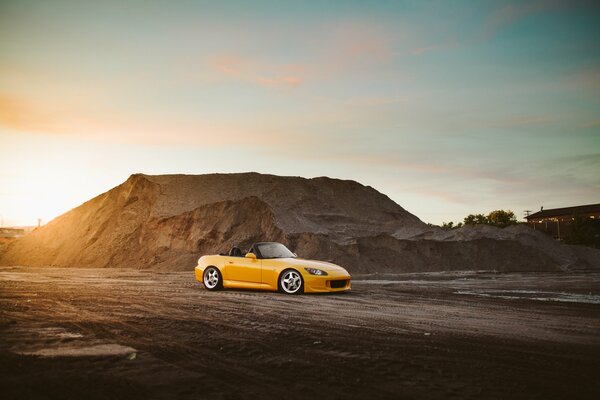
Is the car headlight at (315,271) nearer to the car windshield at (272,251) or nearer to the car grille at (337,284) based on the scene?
the car grille at (337,284)

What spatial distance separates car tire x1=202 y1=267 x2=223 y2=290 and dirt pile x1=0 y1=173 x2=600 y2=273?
724 inches

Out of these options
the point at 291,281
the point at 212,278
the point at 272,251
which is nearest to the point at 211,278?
the point at 212,278

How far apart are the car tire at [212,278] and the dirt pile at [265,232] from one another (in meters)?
18.4

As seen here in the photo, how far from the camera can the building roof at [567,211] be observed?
97.6 meters

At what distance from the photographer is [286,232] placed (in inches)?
1439

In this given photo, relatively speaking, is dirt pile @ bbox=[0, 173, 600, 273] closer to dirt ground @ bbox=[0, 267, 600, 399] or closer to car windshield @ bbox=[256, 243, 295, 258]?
car windshield @ bbox=[256, 243, 295, 258]

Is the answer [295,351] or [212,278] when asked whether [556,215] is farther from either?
[295,351]

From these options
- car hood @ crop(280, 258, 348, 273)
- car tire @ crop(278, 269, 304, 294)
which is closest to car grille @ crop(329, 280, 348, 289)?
car hood @ crop(280, 258, 348, 273)

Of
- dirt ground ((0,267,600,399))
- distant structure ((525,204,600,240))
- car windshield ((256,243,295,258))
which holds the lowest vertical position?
dirt ground ((0,267,600,399))

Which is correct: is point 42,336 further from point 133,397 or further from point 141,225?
point 141,225

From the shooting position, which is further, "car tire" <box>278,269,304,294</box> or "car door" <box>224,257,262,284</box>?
"car door" <box>224,257,262,284</box>

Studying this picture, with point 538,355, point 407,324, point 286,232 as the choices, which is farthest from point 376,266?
point 538,355

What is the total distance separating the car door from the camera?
45.0ft

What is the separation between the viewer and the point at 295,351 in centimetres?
560
